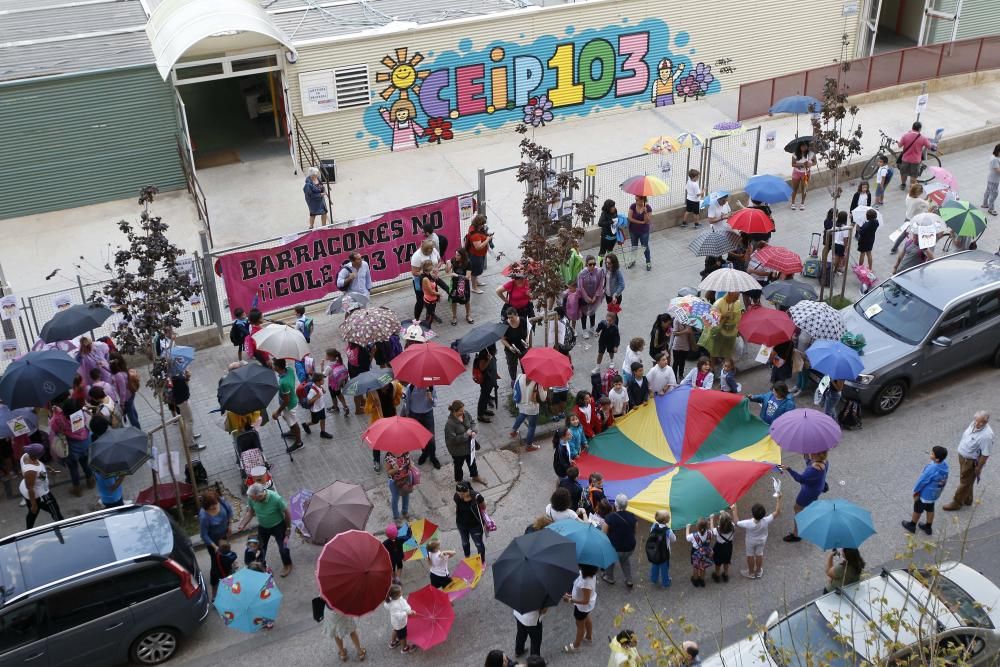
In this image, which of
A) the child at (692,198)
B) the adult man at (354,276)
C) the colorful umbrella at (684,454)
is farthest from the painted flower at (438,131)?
the colorful umbrella at (684,454)

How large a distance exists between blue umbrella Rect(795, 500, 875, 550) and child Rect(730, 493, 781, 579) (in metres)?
0.53

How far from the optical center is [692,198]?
20812mm

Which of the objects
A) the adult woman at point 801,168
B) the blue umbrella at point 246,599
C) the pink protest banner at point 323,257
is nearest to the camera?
the blue umbrella at point 246,599

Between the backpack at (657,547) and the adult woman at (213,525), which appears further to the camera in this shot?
the adult woman at (213,525)

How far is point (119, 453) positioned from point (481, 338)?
16.5ft

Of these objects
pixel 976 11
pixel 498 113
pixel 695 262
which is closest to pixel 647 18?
pixel 498 113

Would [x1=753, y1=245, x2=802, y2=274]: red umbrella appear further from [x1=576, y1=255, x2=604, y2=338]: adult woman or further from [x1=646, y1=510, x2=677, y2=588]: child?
[x1=646, y1=510, x2=677, y2=588]: child

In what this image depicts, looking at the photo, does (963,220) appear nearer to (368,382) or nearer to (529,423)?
(529,423)

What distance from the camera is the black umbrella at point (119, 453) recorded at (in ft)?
42.2

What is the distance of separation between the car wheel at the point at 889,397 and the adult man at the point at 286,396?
8457 millimetres

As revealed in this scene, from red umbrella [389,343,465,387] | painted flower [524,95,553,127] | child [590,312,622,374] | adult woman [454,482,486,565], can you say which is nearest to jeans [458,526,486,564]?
adult woman [454,482,486,565]

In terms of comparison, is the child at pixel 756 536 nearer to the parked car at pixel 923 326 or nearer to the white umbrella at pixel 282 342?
the parked car at pixel 923 326

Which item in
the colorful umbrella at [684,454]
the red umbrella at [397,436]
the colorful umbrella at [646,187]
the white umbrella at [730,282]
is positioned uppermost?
the colorful umbrella at [646,187]

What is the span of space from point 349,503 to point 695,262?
1000 cm
